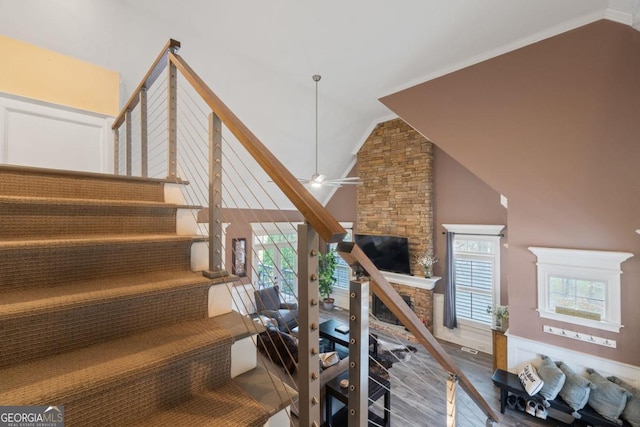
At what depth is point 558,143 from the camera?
3139mm

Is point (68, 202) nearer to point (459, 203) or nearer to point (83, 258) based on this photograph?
point (83, 258)

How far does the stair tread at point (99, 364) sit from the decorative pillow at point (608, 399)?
4.22 m

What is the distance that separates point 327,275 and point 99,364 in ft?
20.7

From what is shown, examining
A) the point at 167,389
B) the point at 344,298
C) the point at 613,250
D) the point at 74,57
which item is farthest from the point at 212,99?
the point at 344,298

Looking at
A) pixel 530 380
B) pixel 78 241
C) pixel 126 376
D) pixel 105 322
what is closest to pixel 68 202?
pixel 78 241

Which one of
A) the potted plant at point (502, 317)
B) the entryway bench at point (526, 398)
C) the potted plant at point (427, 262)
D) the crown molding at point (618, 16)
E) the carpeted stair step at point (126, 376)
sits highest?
the crown molding at point (618, 16)

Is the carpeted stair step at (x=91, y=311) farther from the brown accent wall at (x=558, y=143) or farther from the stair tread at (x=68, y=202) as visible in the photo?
the brown accent wall at (x=558, y=143)

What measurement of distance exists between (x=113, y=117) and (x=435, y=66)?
416 centimetres

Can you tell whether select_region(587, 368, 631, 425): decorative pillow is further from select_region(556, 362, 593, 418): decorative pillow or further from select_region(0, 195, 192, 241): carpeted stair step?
select_region(0, 195, 192, 241): carpeted stair step

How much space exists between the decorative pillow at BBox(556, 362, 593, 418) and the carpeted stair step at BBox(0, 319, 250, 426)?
159 inches

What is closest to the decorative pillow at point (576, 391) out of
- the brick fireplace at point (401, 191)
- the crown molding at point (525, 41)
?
the brick fireplace at point (401, 191)

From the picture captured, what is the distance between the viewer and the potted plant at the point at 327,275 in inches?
276

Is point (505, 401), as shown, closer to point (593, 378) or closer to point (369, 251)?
point (593, 378)

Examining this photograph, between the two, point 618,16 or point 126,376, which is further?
point 618,16
